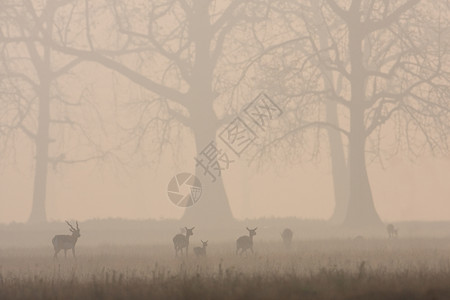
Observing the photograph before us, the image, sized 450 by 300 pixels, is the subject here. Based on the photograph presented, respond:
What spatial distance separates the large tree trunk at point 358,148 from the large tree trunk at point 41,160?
56.8 ft

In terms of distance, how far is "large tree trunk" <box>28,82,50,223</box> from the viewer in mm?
39875

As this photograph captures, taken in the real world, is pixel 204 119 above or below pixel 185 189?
above

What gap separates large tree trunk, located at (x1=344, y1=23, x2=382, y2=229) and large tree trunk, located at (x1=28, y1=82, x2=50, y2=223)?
56.8ft

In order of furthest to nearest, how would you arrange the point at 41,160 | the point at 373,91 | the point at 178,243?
1. the point at 41,160
2. the point at 373,91
3. the point at 178,243

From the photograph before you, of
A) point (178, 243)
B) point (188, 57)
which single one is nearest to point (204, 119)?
point (188, 57)

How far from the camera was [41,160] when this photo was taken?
131 feet

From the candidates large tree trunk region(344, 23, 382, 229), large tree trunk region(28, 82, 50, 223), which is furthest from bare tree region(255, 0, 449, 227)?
large tree trunk region(28, 82, 50, 223)

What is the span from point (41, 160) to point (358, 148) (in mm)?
17870

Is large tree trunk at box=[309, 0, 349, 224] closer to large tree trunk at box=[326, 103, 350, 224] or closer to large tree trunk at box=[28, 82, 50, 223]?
large tree trunk at box=[326, 103, 350, 224]

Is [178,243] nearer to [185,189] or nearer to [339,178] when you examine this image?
[185,189]

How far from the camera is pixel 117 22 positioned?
112ft

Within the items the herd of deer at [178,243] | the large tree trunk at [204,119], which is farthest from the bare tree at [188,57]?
the herd of deer at [178,243]

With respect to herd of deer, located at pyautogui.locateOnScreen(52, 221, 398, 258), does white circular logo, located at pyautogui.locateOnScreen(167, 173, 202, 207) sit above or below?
above

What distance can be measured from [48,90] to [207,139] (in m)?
11.0
